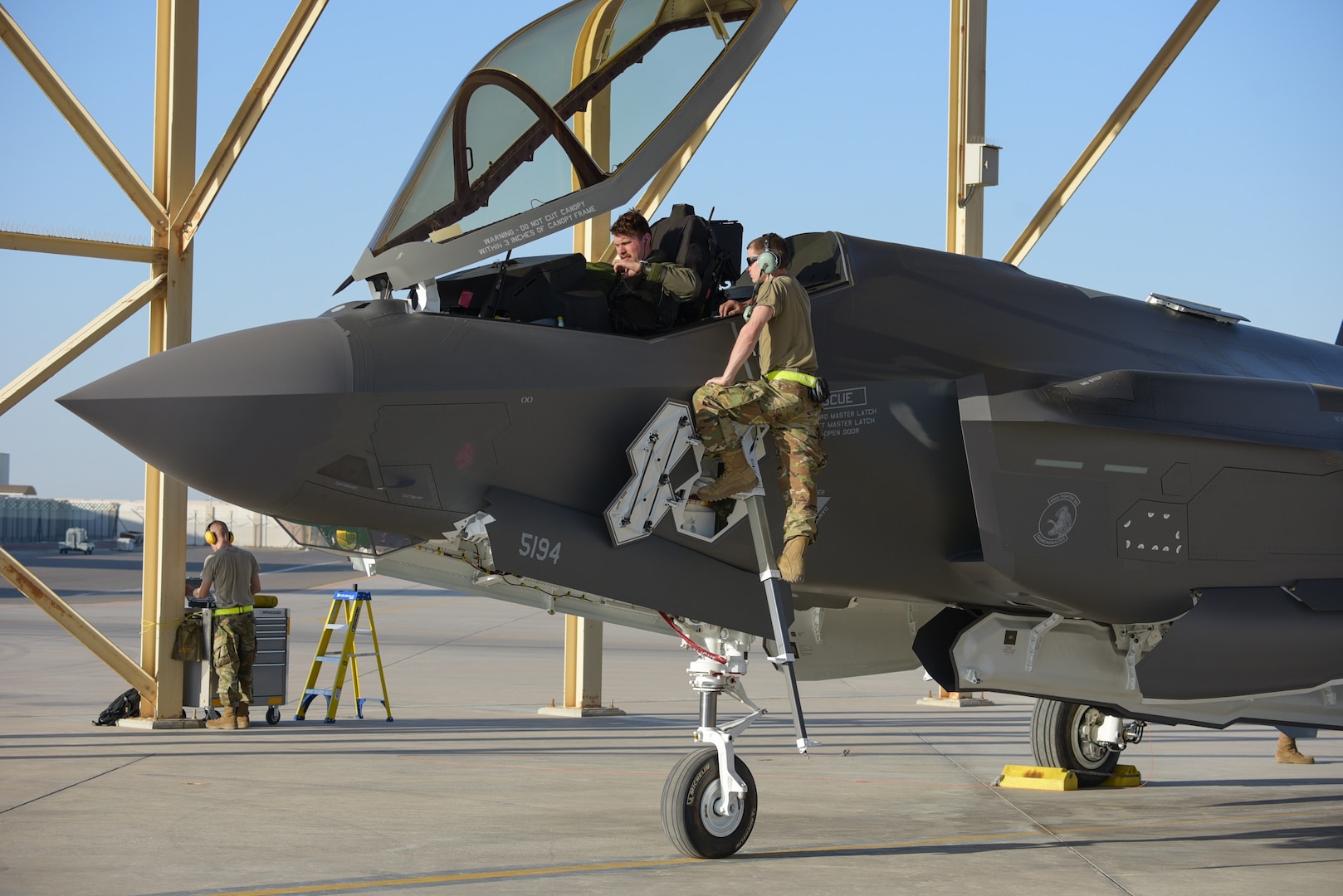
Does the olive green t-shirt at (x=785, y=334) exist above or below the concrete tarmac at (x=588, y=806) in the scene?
above

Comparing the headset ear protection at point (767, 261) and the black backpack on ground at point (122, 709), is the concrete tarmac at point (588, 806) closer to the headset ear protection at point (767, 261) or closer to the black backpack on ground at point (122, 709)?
the black backpack on ground at point (122, 709)

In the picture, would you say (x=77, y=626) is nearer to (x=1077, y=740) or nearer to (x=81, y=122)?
(x=81, y=122)

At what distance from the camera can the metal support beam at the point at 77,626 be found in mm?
10484

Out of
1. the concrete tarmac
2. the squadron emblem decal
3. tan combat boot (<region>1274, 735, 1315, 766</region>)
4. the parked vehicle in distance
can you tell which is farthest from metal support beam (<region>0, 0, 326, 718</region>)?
the parked vehicle in distance

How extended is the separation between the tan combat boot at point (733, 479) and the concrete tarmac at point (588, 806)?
4.18 ft

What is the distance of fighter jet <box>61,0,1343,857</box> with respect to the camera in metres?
5.61

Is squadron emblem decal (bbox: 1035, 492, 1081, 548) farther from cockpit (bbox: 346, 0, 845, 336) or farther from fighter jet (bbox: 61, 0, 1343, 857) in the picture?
cockpit (bbox: 346, 0, 845, 336)

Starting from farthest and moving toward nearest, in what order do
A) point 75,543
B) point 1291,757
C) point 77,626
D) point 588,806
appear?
point 75,543 < point 1291,757 < point 77,626 < point 588,806

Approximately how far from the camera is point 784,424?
20.0 feet

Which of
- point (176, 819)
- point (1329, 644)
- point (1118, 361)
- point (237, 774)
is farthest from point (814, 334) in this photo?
point (237, 774)

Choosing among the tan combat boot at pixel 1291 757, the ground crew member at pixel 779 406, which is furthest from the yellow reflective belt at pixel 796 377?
the tan combat boot at pixel 1291 757

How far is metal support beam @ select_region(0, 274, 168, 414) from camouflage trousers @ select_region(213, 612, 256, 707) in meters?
2.57

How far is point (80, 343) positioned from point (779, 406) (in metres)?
7.06

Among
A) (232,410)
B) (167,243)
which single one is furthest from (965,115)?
(232,410)
